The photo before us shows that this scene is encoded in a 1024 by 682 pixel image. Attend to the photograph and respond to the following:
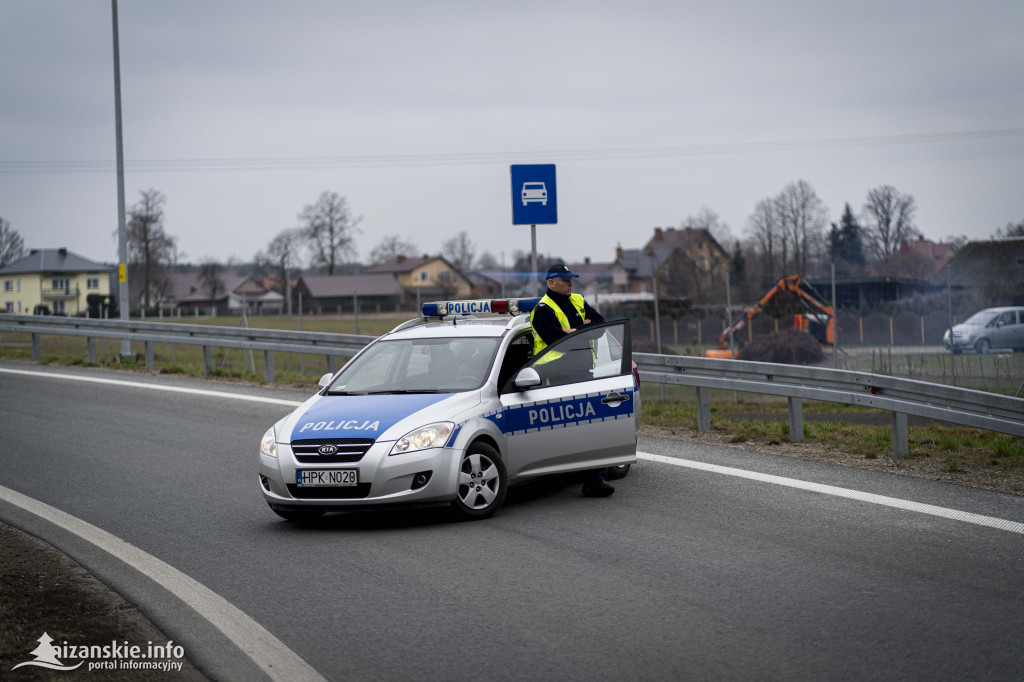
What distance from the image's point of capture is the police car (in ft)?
24.5

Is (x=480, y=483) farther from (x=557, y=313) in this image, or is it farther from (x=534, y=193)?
(x=534, y=193)

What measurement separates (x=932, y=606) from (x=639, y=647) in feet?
5.60

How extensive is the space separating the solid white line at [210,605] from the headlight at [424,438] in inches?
68.5

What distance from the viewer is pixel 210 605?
5.78 meters

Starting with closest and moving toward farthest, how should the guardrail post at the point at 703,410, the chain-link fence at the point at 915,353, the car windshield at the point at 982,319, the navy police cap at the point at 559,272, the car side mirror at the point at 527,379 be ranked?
the car side mirror at the point at 527,379
the navy police cap at the point at 559,272
the guardrail post at the point at 703,410
the chain-link fence at the point at 915,353
the car windshield at the point at 982,319

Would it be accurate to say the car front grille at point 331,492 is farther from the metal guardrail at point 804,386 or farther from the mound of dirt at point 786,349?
the mound of dirt at point 786,349

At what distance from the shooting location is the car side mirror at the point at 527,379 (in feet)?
26.8

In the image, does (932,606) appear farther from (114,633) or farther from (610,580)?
(114,633)

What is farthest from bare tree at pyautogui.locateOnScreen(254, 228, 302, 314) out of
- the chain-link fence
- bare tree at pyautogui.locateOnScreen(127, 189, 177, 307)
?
the chain-link fence

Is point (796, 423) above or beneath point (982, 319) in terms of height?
beneath

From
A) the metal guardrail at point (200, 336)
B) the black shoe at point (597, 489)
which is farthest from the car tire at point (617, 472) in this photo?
the metal guardrail at point (200, 336)

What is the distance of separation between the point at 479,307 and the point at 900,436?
4470 mm

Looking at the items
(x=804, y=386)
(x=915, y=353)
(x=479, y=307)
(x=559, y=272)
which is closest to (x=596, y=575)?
(x=559, y=272)

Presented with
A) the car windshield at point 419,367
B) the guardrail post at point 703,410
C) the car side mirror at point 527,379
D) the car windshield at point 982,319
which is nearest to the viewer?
the car side mirror at point 527,379
